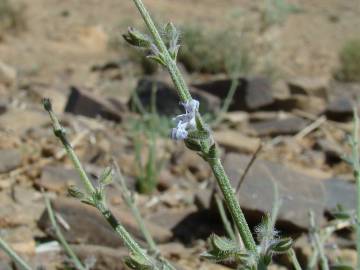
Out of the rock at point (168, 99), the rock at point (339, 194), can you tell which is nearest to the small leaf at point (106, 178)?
the rock at point (339, 194)

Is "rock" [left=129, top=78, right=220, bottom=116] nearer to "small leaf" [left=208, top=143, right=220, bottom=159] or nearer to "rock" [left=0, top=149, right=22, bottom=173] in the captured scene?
"rock" [left=0, top=149, right=22, bottom=173]

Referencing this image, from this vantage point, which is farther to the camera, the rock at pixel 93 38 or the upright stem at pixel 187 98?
the rock at pixel 93 38


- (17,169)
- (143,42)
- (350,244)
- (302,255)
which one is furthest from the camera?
(17,169)

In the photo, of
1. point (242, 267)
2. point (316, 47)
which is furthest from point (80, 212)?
point (316, 47)

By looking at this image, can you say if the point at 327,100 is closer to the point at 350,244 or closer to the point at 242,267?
the point at 350,244

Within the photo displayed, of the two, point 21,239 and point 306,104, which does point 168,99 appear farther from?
point 21,239

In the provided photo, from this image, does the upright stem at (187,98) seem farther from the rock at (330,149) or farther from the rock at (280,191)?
the rock at (330,149)
